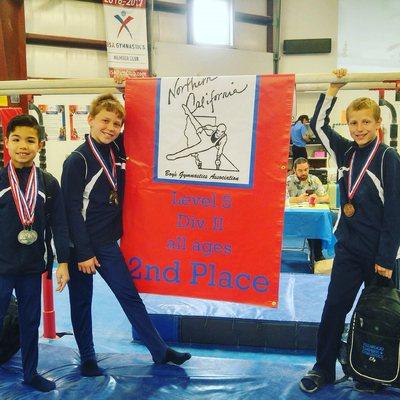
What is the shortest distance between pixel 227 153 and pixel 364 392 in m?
1.57

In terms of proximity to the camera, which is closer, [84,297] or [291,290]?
[84,297]

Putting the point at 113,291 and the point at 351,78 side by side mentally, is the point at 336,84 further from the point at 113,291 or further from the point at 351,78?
the point at 113,291

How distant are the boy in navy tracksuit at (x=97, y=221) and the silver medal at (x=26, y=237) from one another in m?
0.22

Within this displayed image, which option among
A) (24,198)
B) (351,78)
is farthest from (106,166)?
(351,78)

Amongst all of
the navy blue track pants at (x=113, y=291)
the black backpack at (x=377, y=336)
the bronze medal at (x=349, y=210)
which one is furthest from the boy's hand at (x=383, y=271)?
the navy blue track pants at (x=113, y=291)

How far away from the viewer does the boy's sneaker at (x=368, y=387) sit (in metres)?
2.49

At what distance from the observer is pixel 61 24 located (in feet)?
31.2

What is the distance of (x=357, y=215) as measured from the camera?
2.36 m

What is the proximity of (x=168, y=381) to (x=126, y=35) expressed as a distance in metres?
8.81

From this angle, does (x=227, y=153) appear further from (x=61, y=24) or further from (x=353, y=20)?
(x=353, y=20)

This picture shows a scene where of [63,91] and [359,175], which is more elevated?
[63,91]

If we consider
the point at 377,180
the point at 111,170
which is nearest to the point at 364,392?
the point at 377,180

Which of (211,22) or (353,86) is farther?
(211,22)

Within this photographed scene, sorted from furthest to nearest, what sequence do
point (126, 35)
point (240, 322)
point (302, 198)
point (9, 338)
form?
point (126, 35) < point (302, 198) < point (240, 322) < point (9, 338)
